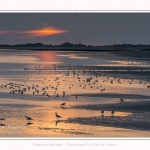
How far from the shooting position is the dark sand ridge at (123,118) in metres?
13.6

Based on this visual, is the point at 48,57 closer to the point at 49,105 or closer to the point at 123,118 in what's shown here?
the point at 49,105

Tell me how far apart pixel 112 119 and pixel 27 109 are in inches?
115

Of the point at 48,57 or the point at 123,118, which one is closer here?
the point at 123,118

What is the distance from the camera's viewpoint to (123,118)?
1466 centimetres

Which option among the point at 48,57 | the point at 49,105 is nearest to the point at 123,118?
the point at 49,105

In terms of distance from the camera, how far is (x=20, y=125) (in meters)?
13.2

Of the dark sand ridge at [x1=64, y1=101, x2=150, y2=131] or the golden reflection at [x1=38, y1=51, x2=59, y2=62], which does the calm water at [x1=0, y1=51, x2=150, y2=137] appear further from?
the golden reflection at [x1=38, y1=51, x2=59, y2=62]

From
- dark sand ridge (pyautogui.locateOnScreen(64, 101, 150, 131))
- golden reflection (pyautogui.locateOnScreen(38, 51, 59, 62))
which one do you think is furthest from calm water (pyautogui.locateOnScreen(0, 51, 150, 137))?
golden reflection (pyautogui.locateOnScreen(38, 51, 59, 62))

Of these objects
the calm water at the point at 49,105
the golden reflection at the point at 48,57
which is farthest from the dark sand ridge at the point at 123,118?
the golden reflection at the point at 48,57

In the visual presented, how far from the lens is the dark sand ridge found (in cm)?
1364

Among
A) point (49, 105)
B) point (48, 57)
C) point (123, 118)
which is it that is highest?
point (48, 57)

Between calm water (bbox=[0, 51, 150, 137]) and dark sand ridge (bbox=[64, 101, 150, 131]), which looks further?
dark sand ridge (bbox=[64, 101, 150, 131])

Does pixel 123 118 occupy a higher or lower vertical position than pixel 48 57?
lower

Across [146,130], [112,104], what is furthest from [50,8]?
[112,104]
